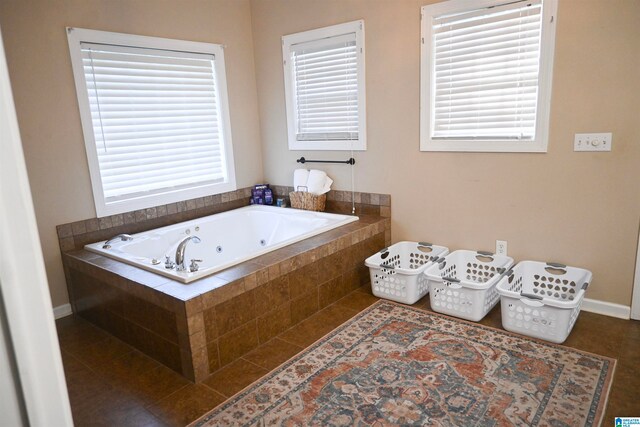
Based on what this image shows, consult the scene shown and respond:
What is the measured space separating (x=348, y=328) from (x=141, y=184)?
6.58ft

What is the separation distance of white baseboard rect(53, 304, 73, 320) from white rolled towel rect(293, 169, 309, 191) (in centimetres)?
207

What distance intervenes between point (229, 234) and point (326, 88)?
155 cm

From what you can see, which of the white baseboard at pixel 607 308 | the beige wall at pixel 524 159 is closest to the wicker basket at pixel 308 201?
the beige wall at pixel 524 159

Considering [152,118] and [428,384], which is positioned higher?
[152,118]

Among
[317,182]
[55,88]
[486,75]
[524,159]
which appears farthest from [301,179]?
[55,88]

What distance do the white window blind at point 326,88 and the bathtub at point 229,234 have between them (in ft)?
2.56

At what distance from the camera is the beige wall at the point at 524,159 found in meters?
2.64

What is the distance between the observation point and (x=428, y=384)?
7.38 feet

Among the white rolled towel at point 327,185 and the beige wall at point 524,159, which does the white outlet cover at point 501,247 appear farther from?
the white rolled towel at point 327,185

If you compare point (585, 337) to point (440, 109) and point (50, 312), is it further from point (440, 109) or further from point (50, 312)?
point (50, 312)

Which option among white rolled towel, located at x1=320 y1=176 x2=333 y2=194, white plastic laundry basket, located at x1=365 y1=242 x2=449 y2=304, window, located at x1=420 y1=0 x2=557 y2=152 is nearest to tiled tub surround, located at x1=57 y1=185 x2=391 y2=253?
white rolled towel, located at x1=320 y1=176 x2=333 y2=194

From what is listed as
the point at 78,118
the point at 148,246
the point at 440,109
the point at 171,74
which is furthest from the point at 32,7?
the point at 440,109

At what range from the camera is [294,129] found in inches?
165

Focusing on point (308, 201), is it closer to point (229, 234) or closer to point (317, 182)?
point (317, 182)
